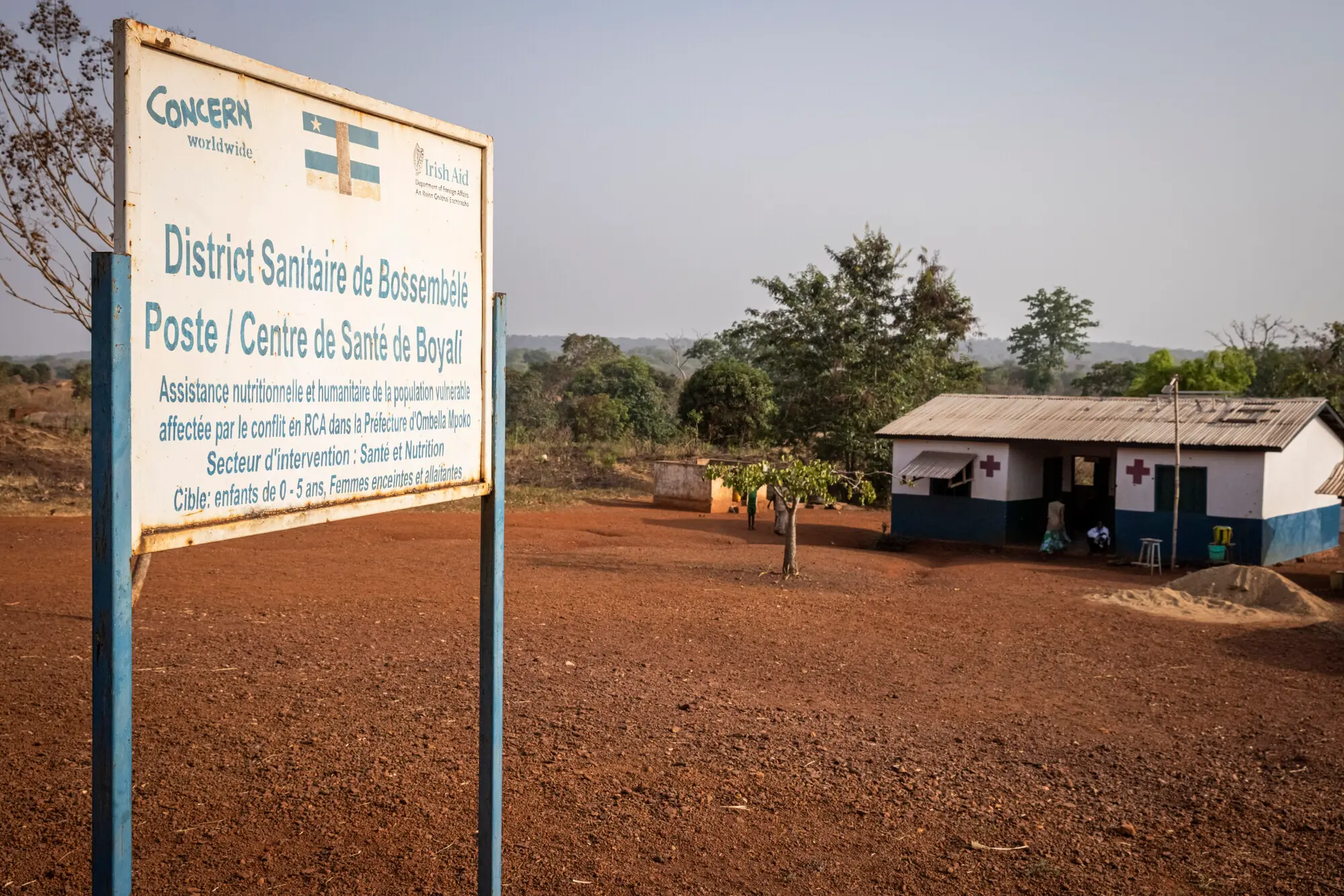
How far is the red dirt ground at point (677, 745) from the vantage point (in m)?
4.70

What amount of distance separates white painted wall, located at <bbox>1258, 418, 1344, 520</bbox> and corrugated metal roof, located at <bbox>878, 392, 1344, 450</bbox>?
0.38 metres

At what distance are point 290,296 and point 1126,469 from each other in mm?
20192

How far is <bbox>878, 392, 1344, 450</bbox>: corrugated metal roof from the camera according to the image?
19578 mm

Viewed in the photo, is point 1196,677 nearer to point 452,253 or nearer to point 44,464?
point 452,253

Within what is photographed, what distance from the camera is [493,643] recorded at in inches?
135

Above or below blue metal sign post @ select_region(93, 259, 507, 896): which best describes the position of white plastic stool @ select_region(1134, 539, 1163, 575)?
below

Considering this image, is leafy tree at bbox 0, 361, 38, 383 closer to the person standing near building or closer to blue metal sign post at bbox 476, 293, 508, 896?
the person standing near building

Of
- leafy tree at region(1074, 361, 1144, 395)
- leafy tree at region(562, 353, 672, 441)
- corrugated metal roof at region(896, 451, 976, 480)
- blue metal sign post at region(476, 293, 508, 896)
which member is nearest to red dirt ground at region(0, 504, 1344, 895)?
blue metal sign post at region(476, 293, 508, 896)

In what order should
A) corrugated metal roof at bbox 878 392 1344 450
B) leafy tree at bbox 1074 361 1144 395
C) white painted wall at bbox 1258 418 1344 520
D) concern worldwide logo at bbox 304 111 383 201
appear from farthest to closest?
leafy tree at bbox 1074 361 1144 395, corrugated metal roof at bbox 878 392 1344 450, white painted wall at bbox 1258 418 1344 520, concern worldwide logo at bbox 304 111 383 201

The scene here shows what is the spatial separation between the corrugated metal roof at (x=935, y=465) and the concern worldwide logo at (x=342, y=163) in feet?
64.3

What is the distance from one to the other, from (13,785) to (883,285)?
1259 inches

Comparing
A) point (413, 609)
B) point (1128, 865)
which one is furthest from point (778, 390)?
point (1128, 865)

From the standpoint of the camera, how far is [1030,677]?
30.9 feet

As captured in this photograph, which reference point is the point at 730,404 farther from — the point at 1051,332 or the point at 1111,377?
the point at 1051,332
